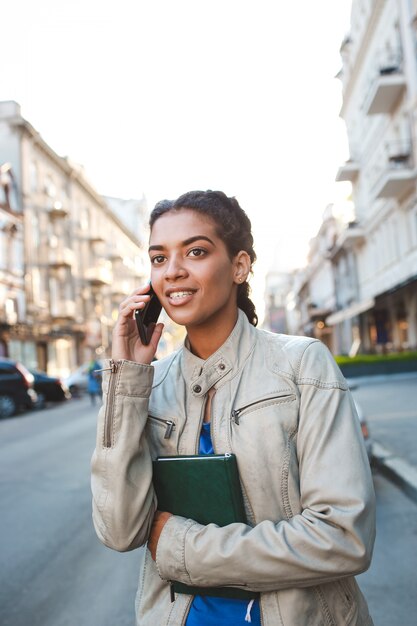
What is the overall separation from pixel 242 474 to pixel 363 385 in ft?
69.1

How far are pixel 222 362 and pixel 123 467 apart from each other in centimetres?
42

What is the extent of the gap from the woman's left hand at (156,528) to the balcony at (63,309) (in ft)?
122

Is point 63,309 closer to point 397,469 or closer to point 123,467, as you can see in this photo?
point 397,469

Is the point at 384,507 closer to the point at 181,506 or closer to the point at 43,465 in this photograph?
the point at 181,506

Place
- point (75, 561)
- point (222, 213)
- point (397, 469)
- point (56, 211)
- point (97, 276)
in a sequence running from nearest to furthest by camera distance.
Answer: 1. point (222, 213)
2. point (75, 561)
3. point (397, 469)
4. point (56, 211)
5. point (97, 276)

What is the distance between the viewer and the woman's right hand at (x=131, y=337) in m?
1.76

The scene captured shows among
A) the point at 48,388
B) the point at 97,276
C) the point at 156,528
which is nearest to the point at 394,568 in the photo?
the point at 156,528

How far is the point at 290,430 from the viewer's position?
5.24 ft

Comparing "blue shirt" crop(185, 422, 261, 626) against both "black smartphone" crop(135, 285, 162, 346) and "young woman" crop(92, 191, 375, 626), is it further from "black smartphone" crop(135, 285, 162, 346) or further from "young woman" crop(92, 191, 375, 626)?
"black smartphone" crop(135, 285, 162, 346)

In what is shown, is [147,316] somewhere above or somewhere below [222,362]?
above

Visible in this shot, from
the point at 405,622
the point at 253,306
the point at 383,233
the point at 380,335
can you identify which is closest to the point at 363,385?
the point at 383,233

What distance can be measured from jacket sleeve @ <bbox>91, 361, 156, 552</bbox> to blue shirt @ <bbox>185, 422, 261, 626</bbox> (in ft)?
0.75

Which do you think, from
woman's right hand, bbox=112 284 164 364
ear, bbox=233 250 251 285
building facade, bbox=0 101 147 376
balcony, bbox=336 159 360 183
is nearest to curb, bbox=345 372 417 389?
balcony, bbox=336 159 360 183

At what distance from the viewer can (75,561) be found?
15.4 ft
